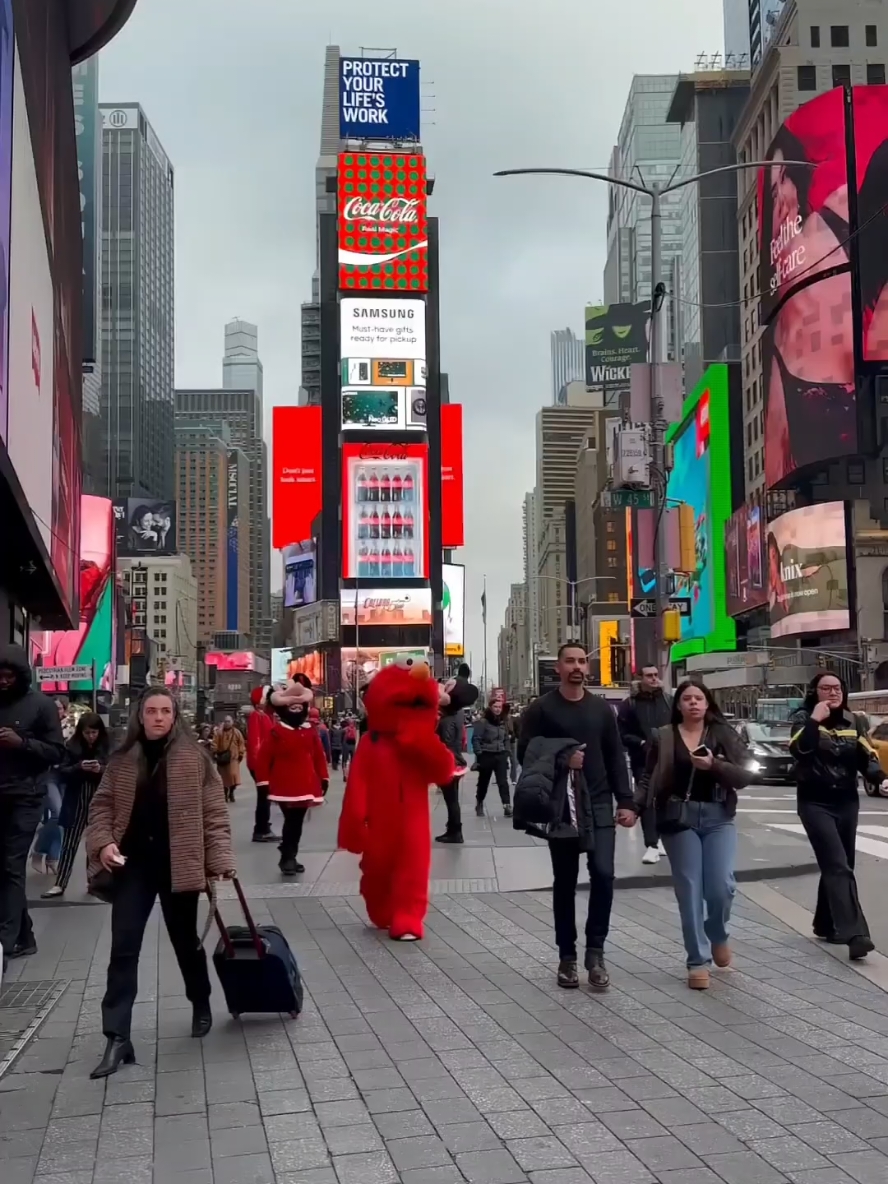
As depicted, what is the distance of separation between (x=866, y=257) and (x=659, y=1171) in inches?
2770

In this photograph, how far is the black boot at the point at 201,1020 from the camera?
6273 mm

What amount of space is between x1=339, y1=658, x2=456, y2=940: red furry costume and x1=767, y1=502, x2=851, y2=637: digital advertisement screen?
62.2 m

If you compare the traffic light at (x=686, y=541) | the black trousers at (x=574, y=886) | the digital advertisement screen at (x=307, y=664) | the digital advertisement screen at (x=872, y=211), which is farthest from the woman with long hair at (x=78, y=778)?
the digital advertisement screen at (x=307, y=664)

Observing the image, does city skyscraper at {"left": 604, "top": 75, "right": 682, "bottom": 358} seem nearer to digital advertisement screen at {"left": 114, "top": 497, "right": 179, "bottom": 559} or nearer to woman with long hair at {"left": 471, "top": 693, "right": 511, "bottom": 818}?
digital advertisement screen at {"left": 114, "top": 497, "right": 179, "bottom": 559}

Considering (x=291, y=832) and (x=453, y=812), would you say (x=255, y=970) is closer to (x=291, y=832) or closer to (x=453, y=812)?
(x=291, y=832)

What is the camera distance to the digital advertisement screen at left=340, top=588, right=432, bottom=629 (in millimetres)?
99562

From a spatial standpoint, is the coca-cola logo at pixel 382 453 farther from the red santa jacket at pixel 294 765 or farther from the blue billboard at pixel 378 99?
the red santa jacket at pixel 294 765

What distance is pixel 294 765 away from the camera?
11875mm

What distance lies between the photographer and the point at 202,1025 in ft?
20.6

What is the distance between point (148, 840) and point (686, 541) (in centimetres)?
1355

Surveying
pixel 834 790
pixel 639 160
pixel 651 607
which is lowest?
pixel 834 790

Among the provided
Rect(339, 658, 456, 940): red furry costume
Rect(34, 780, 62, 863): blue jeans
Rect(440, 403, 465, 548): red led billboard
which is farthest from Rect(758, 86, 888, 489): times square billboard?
Rect(339, 658, 456, 940): red furry costume

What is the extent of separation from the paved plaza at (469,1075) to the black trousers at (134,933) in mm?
300

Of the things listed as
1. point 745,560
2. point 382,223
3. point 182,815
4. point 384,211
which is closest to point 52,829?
point 182,815
